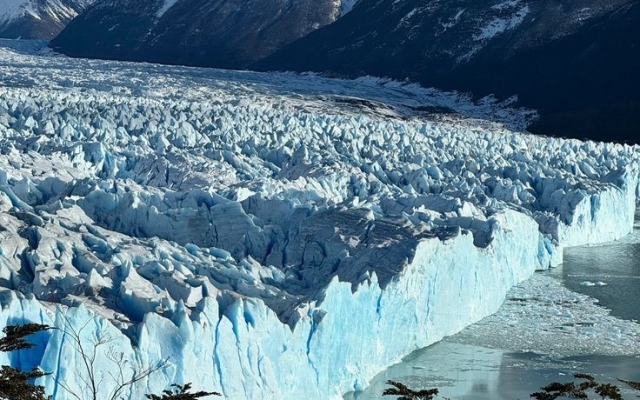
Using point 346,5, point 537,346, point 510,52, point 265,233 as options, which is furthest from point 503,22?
point 537,346

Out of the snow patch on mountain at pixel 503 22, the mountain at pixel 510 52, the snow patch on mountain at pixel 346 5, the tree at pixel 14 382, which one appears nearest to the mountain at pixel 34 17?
the snow patch on mountain at pixel 346 5

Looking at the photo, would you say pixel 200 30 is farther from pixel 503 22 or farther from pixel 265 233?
pixel 265 233

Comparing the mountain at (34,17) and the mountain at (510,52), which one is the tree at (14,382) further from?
the mountain at (34,17)

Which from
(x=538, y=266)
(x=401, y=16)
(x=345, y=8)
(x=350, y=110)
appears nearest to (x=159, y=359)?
(x=538, y=266)

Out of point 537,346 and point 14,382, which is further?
point 537,346

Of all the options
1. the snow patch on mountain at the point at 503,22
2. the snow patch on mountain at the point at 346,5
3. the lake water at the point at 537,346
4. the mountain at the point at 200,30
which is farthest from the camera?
the snow patch on mountain at the point at 346,5

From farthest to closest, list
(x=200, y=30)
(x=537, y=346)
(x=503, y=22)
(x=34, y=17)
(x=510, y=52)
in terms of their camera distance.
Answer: (x=34, y=17) → (x=200, y=30) → (x=503, y=22) → (x=510, y=52) → (x=537, y=346)
